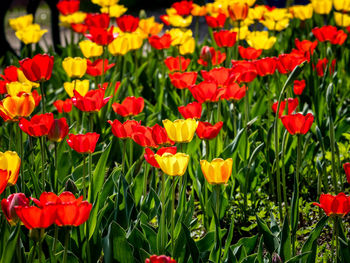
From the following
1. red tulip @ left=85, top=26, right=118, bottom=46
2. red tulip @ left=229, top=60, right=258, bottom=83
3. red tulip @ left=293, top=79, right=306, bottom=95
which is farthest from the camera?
red tulip @ left=85, top=26, right=118, bottom=46

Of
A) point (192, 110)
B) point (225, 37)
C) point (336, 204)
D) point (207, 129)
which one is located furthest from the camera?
point (225, 37)

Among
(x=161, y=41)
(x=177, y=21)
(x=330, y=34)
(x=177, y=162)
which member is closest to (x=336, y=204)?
(x=177, y=162)

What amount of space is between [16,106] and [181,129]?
1.83 feet

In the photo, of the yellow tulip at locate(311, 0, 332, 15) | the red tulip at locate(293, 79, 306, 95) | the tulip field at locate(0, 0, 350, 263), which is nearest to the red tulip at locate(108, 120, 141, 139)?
the tulip field at locate(0, 0, 350, 263)

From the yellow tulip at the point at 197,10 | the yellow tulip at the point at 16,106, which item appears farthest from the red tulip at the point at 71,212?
the yellow tulip at the point at 197,10

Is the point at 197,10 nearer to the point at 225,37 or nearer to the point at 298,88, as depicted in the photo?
the point at 225,37

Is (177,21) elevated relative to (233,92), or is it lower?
elevated

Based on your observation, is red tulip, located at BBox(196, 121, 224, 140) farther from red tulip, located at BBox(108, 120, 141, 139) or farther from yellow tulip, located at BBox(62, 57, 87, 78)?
yellow tulip, located at BBox(62, 57, 87, 78)

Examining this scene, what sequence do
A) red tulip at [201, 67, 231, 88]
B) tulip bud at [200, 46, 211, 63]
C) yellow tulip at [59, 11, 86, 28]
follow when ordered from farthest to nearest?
yellow tulip at [59, 11, 86, 28] → tulip bud at [200, 46, 211, 63] → red tulip at [201, 67, 231, 88]

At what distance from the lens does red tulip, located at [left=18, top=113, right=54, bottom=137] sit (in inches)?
72.0

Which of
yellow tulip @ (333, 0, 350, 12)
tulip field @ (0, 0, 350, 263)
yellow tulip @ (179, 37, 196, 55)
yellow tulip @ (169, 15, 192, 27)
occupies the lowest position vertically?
tulip field @ (0, 0, 350, 263)

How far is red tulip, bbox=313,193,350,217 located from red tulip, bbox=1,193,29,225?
0.79m

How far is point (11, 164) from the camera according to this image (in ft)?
5.27

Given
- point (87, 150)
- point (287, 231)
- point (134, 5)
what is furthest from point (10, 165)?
point (134, 5)
